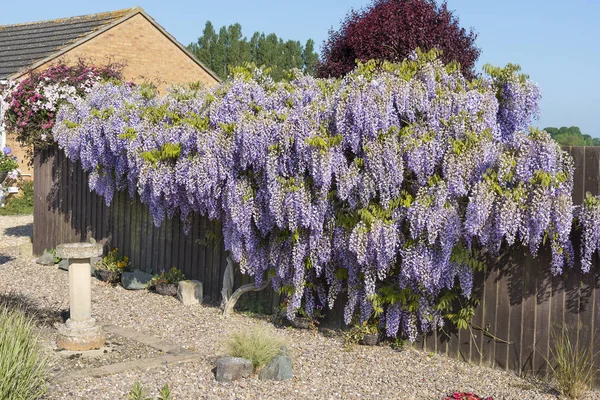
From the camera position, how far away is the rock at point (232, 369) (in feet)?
21.2

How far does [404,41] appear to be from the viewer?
45.5 feet

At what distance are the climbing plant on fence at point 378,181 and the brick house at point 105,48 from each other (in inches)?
463

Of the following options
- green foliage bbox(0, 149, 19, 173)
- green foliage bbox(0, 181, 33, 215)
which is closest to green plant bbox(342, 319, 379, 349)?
green foliage bbox(0, 149, 19, 173)

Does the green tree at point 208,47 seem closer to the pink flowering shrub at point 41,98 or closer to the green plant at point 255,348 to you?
the pink flowering shrub at point 41,98

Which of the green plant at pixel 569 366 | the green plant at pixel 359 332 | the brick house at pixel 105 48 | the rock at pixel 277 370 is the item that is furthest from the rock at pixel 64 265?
the brick house at pixel 105 48

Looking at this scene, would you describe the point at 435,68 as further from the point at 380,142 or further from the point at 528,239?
the point at 528,239

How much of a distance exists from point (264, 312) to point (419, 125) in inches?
119

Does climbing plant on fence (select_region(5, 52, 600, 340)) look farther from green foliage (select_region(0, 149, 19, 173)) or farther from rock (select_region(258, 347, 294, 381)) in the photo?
green foliage (select_region(0, 149, 19, 173))

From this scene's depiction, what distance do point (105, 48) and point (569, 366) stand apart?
16937mm

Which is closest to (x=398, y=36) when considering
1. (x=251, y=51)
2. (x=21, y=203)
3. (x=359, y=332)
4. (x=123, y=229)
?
(x=123, y=229)

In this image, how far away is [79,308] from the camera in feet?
24.7

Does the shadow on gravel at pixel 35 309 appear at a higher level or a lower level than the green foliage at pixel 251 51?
lower

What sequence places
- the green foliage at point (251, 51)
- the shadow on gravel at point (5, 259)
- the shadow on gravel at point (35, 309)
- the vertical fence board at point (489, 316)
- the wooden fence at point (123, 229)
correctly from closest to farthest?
the vertical fence board at point (489, 316), the shadow on gravel at point (35, 309), the wooden fence at point (123, 229), the shadow on gravel at point (5, 259), the green foliage at point (251, 51)

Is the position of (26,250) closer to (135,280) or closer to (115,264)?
(115,264)
